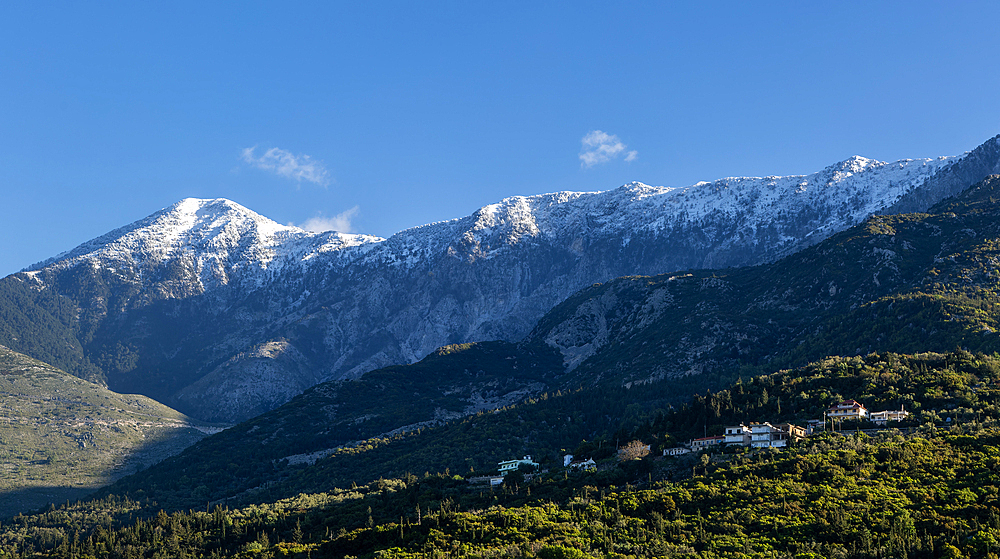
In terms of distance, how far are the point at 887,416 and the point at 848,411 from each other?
451cm

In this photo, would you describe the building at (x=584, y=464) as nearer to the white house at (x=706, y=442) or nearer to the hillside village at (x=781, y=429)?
the hillside village at (x=781, y=429)

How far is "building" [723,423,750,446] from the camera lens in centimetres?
10462

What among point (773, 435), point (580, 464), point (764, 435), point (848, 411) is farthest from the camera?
point (580, 464)

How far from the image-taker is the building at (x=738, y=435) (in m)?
105

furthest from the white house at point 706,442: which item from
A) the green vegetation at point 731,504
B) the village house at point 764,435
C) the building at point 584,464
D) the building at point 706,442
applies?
the building at point 584,464

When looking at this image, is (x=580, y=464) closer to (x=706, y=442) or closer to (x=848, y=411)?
(x=706, y=442)

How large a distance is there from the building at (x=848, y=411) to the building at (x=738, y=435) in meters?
11.7

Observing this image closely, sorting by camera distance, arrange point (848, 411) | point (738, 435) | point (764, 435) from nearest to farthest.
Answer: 1. point (764, 435)
2. point (738, 435)
3. point (848, 411)

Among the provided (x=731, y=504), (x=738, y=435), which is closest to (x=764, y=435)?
(x=738, y=435)

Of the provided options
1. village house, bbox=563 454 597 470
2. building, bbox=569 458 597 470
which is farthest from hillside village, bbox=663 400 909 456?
village house, bbox=563 454 597 470

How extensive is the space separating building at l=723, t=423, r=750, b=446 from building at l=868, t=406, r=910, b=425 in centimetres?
1523

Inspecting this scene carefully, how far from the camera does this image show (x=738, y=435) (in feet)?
346

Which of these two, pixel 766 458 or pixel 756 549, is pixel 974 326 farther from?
pixel 756 549

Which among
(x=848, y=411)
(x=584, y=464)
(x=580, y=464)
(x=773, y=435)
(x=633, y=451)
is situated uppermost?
(x=848, y=411)
